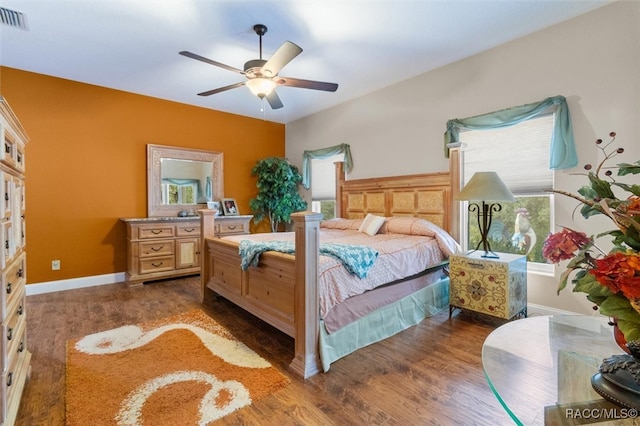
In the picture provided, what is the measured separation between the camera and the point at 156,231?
4312 millimetres

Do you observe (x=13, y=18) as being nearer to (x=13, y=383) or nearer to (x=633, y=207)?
(x=13, y=383)

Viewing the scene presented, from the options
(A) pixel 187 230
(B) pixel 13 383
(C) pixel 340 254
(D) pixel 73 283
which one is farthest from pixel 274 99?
(D) pixel 73 283

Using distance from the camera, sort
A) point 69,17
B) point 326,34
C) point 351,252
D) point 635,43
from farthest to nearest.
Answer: point 326,34 → point 69,17 → point 635,43 → point 351,252

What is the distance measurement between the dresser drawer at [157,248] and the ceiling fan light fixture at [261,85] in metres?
2.73

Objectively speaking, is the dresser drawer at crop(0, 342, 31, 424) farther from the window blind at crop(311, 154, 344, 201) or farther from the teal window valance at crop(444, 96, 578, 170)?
the window blind at crop(311, 154, 344, 201)

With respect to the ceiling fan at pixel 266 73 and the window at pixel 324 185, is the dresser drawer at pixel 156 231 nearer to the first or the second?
the window at pixel 324 185

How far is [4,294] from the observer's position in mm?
1451

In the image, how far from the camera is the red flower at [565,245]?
996 mm

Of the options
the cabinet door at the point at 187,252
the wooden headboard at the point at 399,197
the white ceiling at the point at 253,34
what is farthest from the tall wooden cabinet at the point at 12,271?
the wooden headboard at the point at 399,197

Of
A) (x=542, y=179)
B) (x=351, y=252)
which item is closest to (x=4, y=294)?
(x=351, y=252)

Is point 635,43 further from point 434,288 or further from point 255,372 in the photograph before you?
point 255,372

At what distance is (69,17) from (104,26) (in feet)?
0.83

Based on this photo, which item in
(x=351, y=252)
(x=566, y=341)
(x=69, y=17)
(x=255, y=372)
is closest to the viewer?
(x=566, y=341)

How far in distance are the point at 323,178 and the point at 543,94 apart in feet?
11.4
